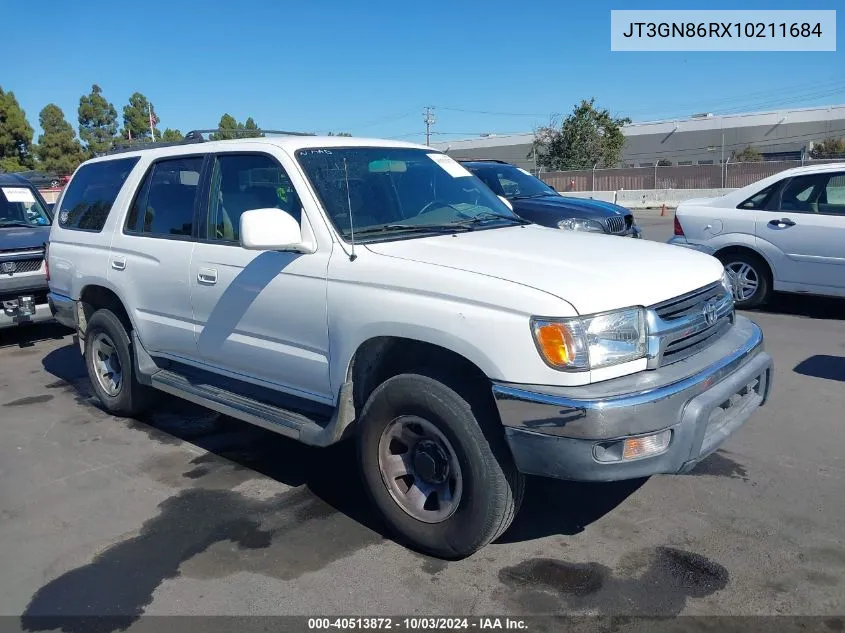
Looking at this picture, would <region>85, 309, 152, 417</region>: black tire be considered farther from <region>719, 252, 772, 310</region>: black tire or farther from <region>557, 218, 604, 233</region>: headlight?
<region>719, 252, 772, 310</region>: black tire

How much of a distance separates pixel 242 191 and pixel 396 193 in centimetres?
96

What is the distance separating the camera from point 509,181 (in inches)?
423

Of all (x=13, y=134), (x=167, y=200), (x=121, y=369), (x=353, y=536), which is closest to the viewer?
(x=353, y=536)

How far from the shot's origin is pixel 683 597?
3.13 m

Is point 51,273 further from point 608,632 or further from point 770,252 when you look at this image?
point 770,252

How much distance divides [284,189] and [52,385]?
4.06m

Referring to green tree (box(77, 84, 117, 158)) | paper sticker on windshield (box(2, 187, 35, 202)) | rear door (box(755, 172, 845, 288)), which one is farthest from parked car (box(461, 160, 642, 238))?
green tree (box(77, 84, 117, 158))

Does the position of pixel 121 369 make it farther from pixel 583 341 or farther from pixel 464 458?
pixel 583 341

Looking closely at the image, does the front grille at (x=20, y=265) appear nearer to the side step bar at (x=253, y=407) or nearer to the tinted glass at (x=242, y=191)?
the side step bar at (x=253, y=407)

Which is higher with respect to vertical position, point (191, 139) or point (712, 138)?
point (712, 138)

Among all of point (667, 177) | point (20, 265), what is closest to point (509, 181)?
point (20, 265)

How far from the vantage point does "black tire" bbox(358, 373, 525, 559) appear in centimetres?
320

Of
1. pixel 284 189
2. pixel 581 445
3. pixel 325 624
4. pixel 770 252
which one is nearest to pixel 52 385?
pixel 284 189

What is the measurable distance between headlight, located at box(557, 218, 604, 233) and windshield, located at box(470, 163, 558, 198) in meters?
1.31
